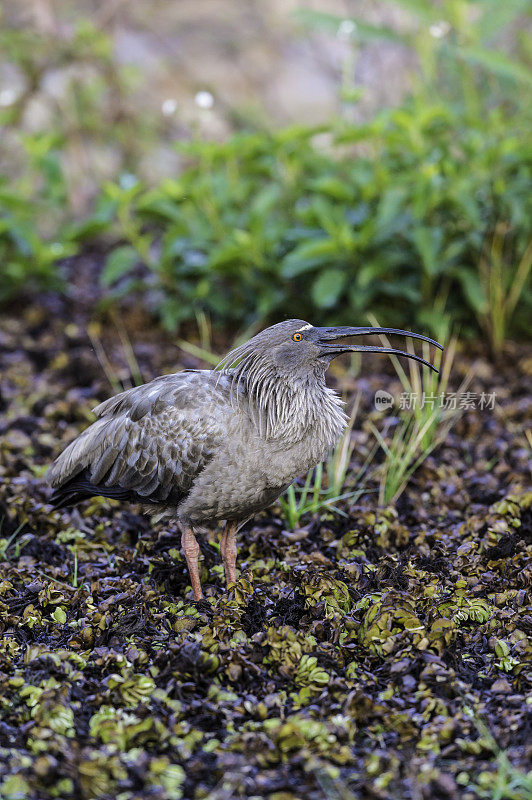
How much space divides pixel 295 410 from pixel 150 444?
698mm

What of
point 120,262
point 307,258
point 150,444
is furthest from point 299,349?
point 120,262

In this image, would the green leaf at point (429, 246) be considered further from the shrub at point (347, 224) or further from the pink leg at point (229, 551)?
the pink leg at point (229, 551)

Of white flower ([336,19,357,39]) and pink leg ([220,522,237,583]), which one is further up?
white flower ([336,19,357,39])

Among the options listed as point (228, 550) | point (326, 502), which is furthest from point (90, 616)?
point (326, 502)

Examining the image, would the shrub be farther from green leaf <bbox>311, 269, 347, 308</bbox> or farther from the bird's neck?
the bird's neck

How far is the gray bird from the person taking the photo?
377 cm

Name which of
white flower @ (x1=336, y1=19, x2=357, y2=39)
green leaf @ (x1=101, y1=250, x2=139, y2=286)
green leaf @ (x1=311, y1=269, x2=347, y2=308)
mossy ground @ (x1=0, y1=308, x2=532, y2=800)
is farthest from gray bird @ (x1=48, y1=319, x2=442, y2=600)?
white flower @ (x1=336, y1=19, x2=357, y2=39)

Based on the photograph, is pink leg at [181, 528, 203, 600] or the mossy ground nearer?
the mossy ground

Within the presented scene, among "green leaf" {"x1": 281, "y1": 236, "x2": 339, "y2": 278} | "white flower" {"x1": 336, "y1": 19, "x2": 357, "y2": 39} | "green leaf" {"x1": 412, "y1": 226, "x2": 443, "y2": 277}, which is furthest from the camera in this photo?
"white flower" {"x1": 336, "y1": 19, "x2": 357, "y2": 39}

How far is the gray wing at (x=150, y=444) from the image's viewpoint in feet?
12.6

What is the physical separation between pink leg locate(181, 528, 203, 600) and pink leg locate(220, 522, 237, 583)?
147 millimetres

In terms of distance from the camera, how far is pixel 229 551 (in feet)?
13.4

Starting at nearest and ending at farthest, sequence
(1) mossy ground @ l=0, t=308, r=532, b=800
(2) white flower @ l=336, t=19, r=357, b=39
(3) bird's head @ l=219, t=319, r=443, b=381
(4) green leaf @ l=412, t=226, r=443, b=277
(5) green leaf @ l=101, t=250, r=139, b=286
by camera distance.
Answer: (1) mossy ground @ l=0, t=308, r=532, b=800 → (3) bird's head @ l=219, t=319, r=443, b=381 → (4) green leaf @ l=412, t=226, r=443, b=277 → (5) green leaf @ l=101, t=250, r=139, b=286 → (2) white flower @ l=336, t=19, r=357, b=39

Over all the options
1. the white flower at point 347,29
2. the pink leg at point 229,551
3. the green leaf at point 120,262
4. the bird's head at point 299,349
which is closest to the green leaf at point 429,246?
the white flower at point 347,29
